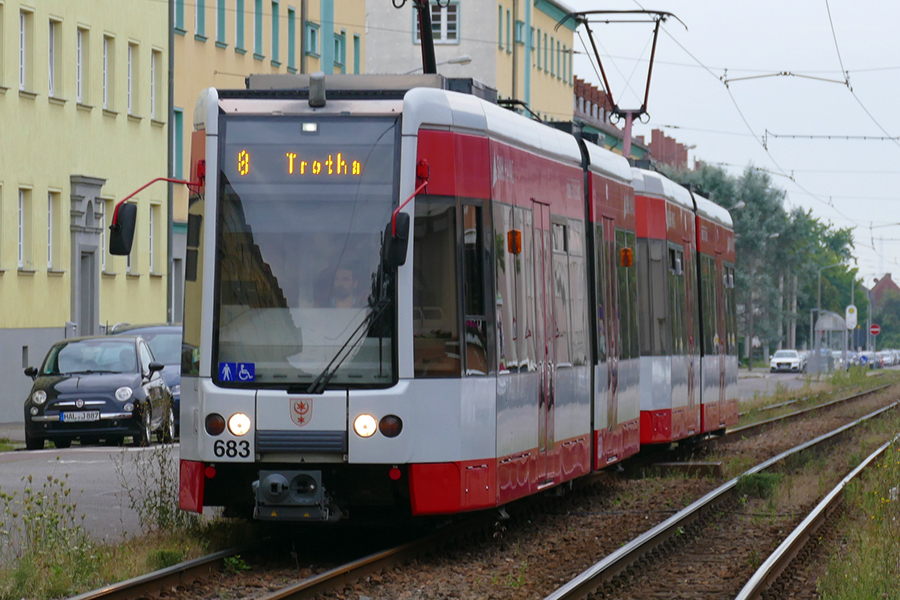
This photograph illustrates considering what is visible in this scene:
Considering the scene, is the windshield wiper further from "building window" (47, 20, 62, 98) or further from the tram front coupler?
"building window" (47, 20, 62, 98)

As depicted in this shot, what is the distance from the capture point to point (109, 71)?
40.9 m

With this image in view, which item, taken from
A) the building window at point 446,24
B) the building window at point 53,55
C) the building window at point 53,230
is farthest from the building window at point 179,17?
the building window at point 446,24

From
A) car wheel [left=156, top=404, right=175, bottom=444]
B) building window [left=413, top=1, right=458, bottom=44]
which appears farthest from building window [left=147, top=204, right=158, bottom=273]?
building window [left=413, top=1, right=458, bottom=44]

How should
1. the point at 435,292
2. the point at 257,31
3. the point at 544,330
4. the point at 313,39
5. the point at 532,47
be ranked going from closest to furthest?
the point at 435,292 < the point at 544,330 < the point at 257,31 < the point at 313,39 < the point at 532,47

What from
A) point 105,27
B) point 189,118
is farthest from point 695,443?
→ point 189,118

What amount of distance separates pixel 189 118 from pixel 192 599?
36395mm

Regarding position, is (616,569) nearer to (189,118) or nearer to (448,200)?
(448,200)

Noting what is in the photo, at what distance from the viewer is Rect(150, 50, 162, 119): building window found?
4322 cm

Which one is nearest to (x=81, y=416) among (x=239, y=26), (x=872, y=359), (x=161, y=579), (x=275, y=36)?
(x=161, y=579)

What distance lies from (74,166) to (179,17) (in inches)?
281

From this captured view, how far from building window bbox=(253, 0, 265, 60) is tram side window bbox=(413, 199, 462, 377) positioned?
3852cm

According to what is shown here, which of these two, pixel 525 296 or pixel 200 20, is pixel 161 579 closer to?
pixel 525 296

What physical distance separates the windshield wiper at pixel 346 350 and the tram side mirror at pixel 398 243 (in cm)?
34

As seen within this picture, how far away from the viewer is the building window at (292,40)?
5247 cm
